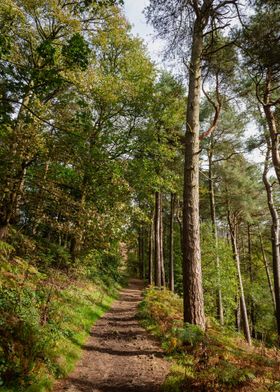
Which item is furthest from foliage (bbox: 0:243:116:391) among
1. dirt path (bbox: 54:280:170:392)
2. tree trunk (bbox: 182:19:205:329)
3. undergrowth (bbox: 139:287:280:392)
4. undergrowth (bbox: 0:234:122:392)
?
tree trunk (bbox: 182:19:205:329)

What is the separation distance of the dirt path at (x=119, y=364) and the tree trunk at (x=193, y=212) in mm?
1405

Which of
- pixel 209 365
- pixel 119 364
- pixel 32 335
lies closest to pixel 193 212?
pixel 209 365

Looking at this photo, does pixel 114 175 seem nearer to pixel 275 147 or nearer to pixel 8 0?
pixel 8 0

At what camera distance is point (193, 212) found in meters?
7.23

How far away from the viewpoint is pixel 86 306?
10.4 metres

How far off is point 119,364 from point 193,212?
395 centimetres

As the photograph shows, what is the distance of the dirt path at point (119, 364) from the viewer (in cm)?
507

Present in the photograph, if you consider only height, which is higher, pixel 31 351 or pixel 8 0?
pixel 8 0

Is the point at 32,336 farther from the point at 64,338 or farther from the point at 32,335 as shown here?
the point at 64,338

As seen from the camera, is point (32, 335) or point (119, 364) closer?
point (32, 335)

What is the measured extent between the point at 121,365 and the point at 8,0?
10089 millimetres

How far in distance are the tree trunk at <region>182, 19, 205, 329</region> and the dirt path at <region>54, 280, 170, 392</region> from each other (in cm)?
140

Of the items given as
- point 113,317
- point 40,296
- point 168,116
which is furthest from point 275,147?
point 40,296

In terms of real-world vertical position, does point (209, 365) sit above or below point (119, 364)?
above
